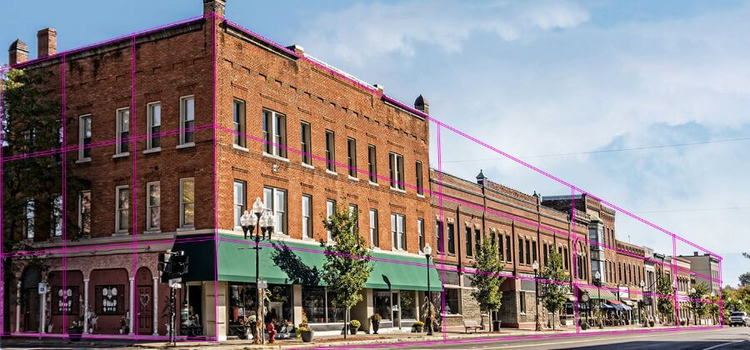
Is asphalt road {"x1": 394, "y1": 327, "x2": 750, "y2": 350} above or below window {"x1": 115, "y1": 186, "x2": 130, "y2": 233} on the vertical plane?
below

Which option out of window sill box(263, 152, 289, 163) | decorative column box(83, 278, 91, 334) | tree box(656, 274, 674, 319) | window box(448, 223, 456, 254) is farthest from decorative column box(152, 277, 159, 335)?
tree box(656, 274, 674, 319)

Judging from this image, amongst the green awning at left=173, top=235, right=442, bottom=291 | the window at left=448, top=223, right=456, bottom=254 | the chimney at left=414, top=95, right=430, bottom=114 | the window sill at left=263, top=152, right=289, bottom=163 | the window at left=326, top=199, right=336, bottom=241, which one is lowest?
the green awning at left=173, top=235, right=442, bottom=291

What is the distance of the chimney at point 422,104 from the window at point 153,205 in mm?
22977

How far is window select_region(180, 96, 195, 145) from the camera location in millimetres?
36312

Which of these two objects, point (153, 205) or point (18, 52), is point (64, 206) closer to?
point (153, 205)

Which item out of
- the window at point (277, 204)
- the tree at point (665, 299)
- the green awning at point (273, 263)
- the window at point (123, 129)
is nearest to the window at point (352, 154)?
the green awning at point (273, 263)

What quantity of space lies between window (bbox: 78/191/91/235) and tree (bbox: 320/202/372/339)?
426 inches

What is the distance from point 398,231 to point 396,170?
12.0 ft

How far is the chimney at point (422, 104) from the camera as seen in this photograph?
2184 inches

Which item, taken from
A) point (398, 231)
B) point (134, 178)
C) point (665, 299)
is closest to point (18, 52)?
point (134, 178)

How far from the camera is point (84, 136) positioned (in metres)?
39.3

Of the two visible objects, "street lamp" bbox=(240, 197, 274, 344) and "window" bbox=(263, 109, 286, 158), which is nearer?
"street lamp" bbox=(240, 197, 274, 344)

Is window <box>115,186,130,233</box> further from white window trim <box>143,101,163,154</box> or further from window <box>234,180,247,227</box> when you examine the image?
window <box>234,180,247,227</box>

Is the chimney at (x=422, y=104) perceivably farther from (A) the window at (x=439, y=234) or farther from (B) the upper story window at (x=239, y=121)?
(B) the upper story window at (x=239, y=121)
